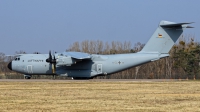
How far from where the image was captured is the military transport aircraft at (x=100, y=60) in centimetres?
4438

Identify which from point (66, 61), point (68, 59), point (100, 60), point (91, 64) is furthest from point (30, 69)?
point (100, 60)

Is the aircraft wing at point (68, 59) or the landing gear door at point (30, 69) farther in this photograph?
the landing gear door at point (30, 69)

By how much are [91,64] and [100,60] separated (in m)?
1.07

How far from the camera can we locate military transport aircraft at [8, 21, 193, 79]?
146ft

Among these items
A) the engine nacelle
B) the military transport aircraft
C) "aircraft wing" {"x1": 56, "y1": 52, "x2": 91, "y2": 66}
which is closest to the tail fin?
the military transport aircraft

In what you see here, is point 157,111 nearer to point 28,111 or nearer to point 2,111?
point 28,111

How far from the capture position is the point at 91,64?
1806 inches

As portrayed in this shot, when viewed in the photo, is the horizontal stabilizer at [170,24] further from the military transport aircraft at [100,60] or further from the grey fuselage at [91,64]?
the grey fuselage at [91,64]

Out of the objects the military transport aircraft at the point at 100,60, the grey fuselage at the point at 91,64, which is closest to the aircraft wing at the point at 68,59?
the military transport aircraft at the point at 100,60

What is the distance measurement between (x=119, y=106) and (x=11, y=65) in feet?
112

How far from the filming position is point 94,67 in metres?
45.8

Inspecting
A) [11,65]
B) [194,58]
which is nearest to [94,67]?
[11,65]

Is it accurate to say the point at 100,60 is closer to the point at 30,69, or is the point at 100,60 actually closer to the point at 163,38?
the point at 163,38

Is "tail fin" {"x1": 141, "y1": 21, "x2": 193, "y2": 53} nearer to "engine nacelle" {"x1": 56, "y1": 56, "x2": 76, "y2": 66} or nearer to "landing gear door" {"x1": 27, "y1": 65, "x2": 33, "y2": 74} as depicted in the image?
"engine nacelle" {"x1": 56, "y1": 56, "x2": 76, "y2": 66}
